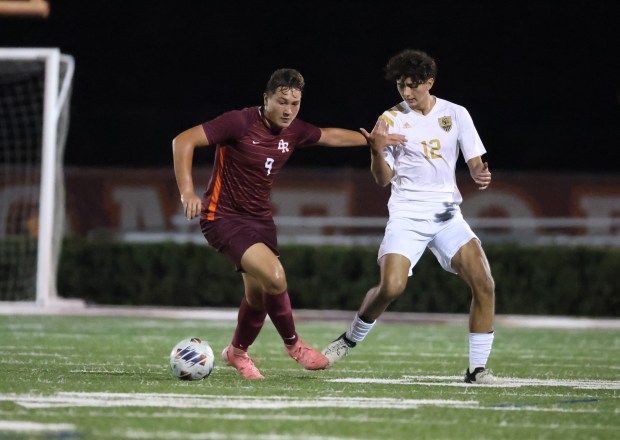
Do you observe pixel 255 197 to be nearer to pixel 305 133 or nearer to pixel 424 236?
pixel 305 133

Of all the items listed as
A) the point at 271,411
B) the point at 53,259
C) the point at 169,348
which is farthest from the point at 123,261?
the point at 271,411

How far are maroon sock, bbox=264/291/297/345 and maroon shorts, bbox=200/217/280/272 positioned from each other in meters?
0.27

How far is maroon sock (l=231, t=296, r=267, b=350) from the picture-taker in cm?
873

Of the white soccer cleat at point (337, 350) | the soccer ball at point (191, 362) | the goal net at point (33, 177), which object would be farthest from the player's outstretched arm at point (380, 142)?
the goal net at point (33, 177)

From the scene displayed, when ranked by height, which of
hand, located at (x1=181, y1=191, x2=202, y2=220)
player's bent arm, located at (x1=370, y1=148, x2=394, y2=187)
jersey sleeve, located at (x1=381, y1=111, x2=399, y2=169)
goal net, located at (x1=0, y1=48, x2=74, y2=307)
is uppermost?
jersey sleeve, located at (x1=381, y1=111, x2=399, y2=169)

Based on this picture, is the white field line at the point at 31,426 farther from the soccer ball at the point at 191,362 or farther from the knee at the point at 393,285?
the knee at the point at 393,285

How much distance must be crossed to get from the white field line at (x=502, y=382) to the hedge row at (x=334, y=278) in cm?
1068

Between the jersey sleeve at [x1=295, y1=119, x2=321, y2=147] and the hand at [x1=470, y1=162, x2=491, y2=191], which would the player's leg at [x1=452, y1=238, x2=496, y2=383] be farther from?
the jersey sleeve at [x1=295, y1=119, x2=321, y2=147]

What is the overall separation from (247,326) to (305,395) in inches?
66.4

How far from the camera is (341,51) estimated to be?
3581cm

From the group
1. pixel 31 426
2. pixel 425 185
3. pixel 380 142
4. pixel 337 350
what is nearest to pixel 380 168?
pixel 380 142

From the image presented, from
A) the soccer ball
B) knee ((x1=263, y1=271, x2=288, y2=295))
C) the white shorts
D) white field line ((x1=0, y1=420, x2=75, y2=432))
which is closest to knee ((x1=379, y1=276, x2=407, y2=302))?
the white shorts

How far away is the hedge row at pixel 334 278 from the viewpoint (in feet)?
63.4

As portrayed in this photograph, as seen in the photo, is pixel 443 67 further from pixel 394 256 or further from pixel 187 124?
pixel 394 256
